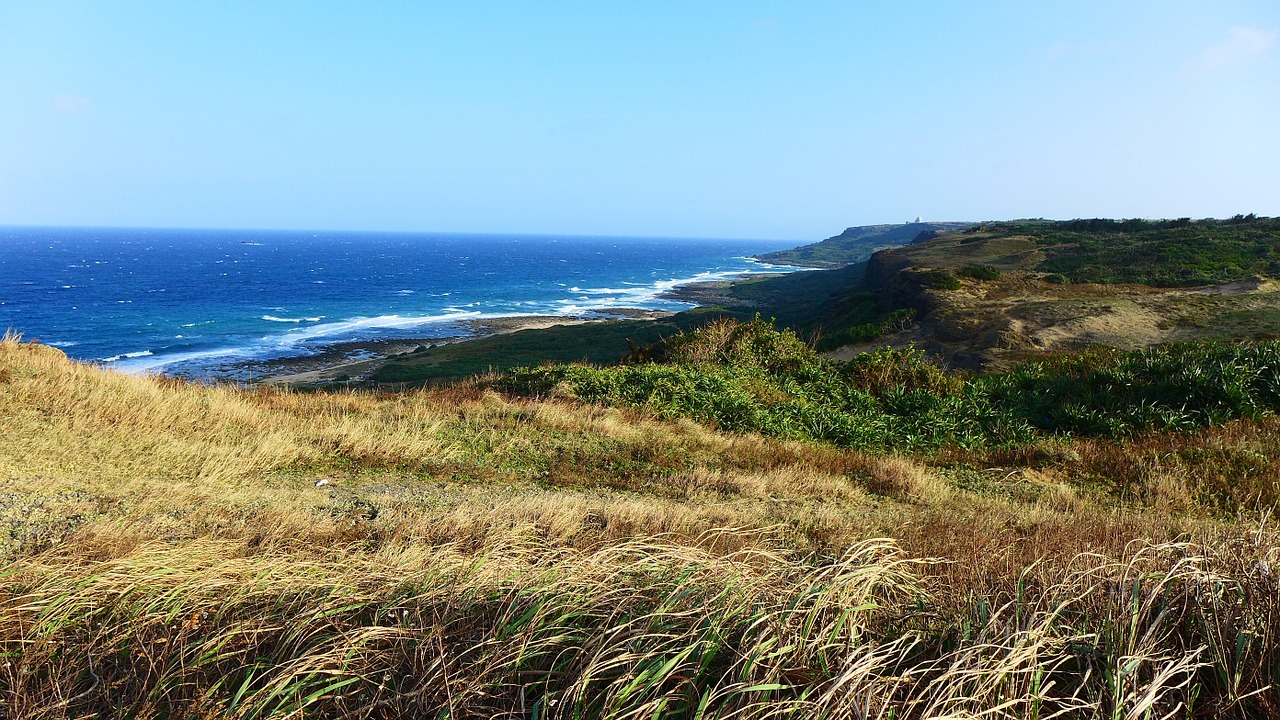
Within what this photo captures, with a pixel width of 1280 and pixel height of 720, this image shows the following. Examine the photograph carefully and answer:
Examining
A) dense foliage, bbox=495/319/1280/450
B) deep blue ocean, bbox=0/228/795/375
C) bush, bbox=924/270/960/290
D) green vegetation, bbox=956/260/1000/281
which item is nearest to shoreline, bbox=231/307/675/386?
deep blue ocean, bbox=0/228/795/375

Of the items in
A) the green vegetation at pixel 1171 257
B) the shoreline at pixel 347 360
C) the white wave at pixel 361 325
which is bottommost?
the shoreline at pixel 347 360

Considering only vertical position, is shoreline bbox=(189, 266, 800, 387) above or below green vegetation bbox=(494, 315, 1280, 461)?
below

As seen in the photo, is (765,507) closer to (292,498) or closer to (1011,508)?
(1011,508)

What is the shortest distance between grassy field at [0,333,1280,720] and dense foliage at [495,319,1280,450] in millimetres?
2995

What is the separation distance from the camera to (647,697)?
216 cm

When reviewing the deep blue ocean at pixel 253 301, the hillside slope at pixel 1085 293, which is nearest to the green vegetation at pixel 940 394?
the hillside slope at pixel 1085 293

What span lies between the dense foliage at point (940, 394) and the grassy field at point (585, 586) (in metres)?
2.99

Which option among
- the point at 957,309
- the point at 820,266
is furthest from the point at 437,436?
the point at 820,266

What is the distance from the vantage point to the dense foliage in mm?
11320

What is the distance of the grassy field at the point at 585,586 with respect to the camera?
2229 millimetres

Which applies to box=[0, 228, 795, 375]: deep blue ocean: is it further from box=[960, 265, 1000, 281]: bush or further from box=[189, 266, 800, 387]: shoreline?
box=[960, 265, 1000, 281]: bush

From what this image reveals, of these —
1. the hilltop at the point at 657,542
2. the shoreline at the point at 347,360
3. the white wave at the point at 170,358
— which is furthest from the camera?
the white wave at the point at 170,358

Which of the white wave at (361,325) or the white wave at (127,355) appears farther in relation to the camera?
the white wave at (361,325)

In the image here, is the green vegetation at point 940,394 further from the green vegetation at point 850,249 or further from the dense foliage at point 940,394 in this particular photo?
the green vegetation at point 850,249
